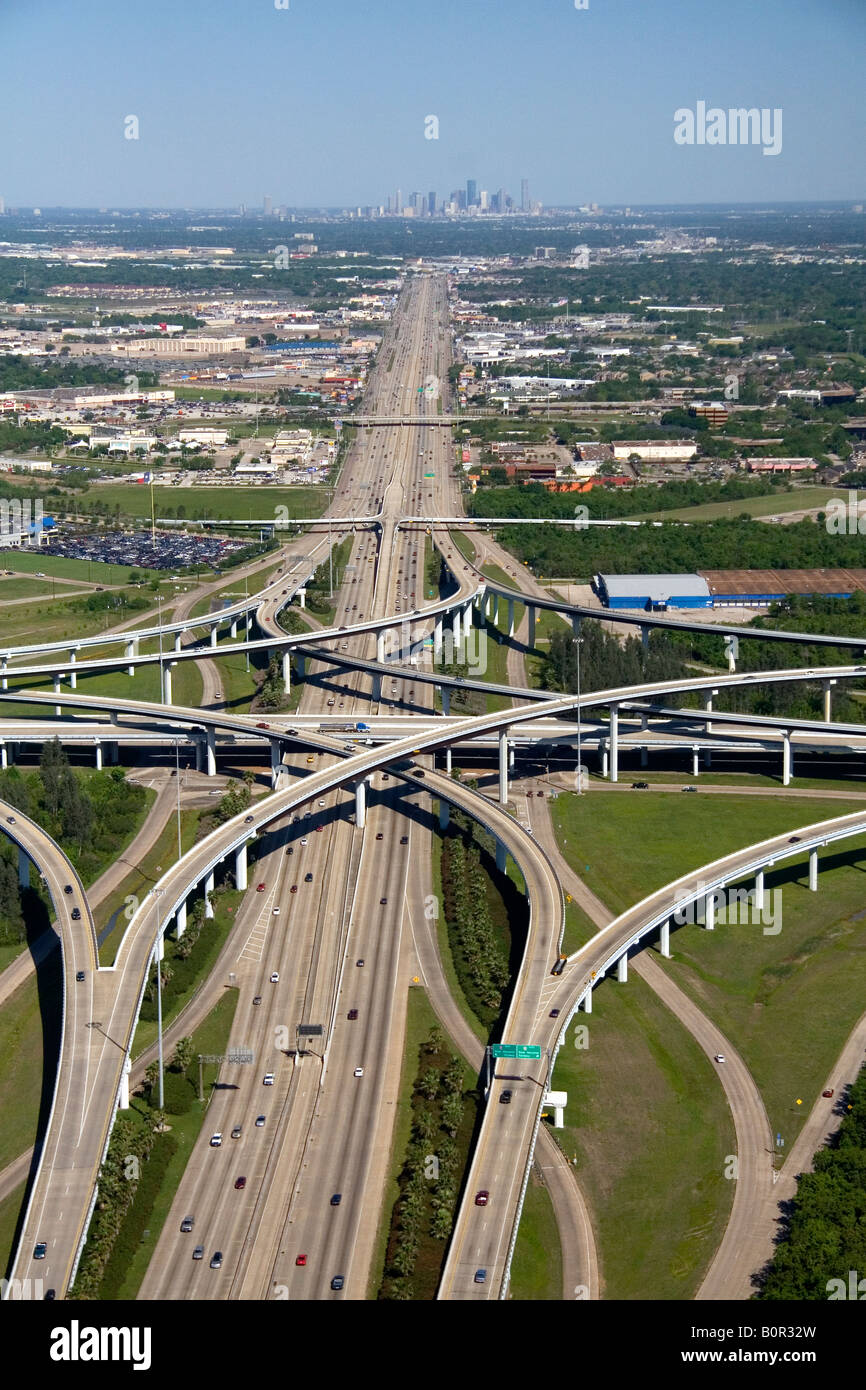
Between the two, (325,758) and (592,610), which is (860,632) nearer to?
(592,610)

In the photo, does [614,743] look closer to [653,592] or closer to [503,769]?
[503,769]

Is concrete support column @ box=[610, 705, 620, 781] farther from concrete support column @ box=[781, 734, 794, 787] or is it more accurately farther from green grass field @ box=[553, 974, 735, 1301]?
green grass field @ box=[553, 974, 735, 1301]

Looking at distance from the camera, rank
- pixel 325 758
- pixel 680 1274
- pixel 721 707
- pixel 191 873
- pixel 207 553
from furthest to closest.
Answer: pixel 207 553
pixel 721 707
pixel 325 758
pixel 191 873
pixel 680 1274

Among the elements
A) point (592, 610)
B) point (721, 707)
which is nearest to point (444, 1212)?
point (721, 707)

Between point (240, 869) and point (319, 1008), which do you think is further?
point (240, 869)

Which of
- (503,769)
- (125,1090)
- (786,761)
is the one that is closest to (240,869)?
(503,769)

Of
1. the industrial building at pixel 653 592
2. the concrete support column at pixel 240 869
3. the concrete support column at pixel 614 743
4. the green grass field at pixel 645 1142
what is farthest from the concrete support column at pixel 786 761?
the industrial building at pixel 653 592

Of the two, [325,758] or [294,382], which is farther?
[294,382]
